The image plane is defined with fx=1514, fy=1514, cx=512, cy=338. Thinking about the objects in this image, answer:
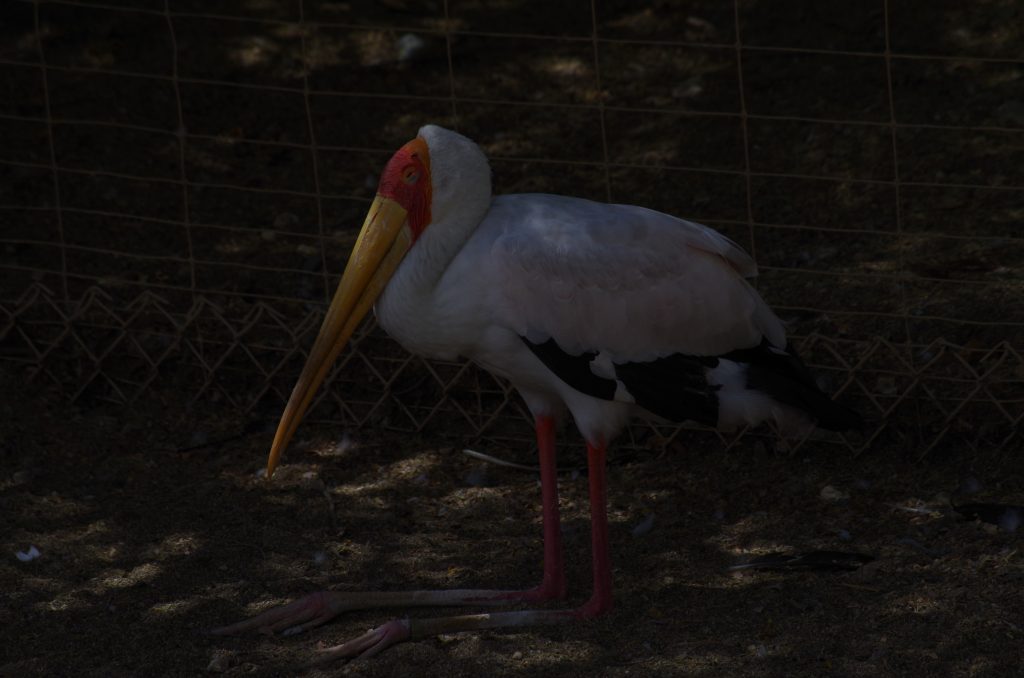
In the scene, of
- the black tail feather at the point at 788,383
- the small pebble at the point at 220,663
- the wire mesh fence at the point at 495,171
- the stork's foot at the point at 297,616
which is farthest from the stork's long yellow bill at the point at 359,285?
the wire mesh fence at the point at 495,171

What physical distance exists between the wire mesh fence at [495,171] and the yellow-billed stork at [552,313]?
0.89 meters

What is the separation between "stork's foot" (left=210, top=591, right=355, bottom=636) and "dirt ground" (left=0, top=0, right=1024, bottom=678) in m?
0.04

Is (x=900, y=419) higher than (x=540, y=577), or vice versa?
(x=900, y=419)

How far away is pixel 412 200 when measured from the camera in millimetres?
3895

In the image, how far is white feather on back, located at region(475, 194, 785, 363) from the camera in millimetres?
3768

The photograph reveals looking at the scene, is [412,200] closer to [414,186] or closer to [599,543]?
[414,186]

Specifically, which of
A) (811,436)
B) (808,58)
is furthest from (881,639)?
(808,58)

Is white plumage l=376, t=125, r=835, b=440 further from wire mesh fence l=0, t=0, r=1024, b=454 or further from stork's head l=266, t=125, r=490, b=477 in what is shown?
wire mesh fence l=0, t=0, r=1024, b=454

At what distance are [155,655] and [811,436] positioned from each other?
216cm

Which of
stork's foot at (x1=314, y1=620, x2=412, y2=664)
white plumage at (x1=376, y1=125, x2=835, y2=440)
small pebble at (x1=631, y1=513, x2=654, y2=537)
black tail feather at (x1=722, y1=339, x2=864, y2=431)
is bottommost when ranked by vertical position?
stork's foot at (x1=314, y1=620, x2=412, y2=664)

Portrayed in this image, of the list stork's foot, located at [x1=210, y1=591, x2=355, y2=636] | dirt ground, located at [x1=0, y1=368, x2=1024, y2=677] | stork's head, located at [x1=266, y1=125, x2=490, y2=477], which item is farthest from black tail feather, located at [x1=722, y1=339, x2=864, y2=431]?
stork's foot, located at [x1=210, y1=591, x2=355, y2=636]

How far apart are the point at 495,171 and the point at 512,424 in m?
1.65

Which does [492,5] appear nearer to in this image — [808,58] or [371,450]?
[808,58]

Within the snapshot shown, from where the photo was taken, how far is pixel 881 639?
369 centimetres
